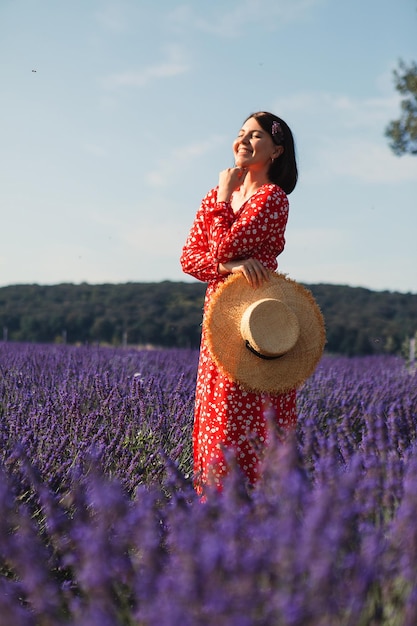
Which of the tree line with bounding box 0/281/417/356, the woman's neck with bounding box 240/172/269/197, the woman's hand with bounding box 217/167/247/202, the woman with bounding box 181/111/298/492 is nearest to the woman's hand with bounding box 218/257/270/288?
the woman with bounding box 181/111/298/492

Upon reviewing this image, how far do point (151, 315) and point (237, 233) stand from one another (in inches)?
671

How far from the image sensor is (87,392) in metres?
4.39

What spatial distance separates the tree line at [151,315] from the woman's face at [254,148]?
11707 millimetres

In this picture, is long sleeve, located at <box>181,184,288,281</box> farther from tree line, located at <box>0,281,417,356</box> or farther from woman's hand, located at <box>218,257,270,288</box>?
tree line, located at <box>0,281,417,356</box>

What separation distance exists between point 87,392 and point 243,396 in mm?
1873

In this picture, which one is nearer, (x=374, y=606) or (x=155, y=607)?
(x=155, y=607)

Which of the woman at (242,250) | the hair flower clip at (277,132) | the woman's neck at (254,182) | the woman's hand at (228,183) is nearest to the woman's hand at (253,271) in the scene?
the woman at (242,250)

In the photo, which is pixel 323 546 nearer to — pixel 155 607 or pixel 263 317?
pixel 155 607

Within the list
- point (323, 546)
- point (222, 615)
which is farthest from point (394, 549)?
point (222, 615)

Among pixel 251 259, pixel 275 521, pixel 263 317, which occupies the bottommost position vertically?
pixel 275 521

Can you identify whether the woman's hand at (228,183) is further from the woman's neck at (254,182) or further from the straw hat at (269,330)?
the straw hat at (269,330)

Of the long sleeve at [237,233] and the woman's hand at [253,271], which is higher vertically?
the long sleeve at [237,233]

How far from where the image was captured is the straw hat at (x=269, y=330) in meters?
2.55

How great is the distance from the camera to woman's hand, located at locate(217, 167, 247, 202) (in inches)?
109
